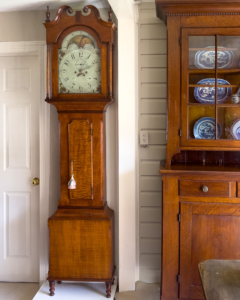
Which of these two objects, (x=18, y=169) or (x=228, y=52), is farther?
(x=18, y=169)

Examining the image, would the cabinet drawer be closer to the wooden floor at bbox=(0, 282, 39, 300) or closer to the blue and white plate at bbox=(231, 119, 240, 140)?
the blue and white plate at bbox=(231, 119, 240, 140)

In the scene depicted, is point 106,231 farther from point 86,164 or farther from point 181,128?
point 181,128

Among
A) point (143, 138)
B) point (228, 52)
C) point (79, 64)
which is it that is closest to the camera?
point (228, 52)

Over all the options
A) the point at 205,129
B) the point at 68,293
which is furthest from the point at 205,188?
the point at 68,293

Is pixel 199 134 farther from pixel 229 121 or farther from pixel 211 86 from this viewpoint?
pixel 211 86

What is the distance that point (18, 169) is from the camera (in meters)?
2.62

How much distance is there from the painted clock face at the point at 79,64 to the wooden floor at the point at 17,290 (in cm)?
165

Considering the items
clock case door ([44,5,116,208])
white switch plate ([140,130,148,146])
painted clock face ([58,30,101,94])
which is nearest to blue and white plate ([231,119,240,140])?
white switch plate ([140,130,148,146])

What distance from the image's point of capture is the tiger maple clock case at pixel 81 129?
7.32ft

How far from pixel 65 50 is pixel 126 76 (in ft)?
1.63

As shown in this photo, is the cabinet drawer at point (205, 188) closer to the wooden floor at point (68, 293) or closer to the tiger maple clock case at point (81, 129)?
the tiger maple clock case at point (81, 129)

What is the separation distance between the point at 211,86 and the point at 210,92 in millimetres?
41

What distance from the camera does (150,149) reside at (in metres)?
2.48

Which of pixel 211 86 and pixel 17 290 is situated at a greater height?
pixel 211 86
